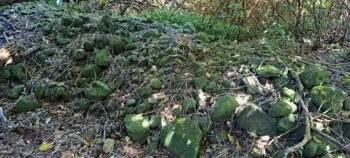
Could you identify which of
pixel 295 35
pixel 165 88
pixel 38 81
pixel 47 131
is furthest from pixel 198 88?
pixel 295 35

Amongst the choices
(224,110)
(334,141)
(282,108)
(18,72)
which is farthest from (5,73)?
(334,141)

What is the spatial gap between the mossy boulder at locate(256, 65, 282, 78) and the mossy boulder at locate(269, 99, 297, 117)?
354 mm

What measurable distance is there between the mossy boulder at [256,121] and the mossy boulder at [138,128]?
23.6 inches

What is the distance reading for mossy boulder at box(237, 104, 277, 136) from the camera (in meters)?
2.47

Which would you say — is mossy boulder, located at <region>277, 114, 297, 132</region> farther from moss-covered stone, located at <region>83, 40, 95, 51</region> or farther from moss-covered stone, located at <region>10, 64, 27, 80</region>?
moss-covered stone, located at <region>10, 64, 27, 80</region>

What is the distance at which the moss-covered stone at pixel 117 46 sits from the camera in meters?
3.44

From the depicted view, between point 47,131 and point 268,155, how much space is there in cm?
152

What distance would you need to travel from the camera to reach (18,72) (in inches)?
133

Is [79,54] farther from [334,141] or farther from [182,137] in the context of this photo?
[334,141]

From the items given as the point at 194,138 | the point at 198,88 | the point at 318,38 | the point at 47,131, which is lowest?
the point at 47,131

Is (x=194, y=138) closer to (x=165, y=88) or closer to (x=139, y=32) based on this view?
(x=165, y=88)

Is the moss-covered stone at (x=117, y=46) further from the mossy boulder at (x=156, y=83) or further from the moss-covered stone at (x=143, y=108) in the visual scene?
the moss-covered stone at (x=143, y=108)

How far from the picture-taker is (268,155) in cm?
238

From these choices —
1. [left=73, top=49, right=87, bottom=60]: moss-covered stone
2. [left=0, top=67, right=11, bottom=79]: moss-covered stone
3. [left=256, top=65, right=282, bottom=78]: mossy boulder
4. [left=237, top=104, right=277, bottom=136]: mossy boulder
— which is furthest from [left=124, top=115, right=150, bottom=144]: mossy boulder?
[left=0, top=67, right=11, bottom=79]: moss-covered stone
